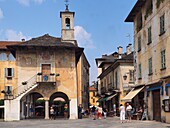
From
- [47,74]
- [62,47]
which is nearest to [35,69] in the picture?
[47,74]

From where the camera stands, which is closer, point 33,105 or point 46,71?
point 46,71

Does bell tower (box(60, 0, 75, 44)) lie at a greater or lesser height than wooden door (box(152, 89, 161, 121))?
greater

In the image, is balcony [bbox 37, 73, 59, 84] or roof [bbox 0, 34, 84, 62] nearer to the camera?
balcony [bbox 37, 73, 59, 84]

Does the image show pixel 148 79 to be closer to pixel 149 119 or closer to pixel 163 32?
pixel 149 119

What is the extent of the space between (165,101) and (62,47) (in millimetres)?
17066

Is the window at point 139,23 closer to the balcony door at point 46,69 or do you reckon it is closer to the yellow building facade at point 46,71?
the yellow building facade at point 46,71

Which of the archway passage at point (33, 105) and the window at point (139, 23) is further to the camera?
the archway passage at point (33, 105)

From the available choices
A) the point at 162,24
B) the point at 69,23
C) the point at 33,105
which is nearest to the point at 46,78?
the point at 69,23

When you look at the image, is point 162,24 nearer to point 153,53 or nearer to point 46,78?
point 153,53

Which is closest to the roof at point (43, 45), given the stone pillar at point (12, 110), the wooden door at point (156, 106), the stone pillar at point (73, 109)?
the stone pillar at point (73, 109)

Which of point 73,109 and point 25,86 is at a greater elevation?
point 25,86

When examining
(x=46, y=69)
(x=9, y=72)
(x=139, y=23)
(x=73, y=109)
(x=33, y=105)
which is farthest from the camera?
(x=9, y=72)

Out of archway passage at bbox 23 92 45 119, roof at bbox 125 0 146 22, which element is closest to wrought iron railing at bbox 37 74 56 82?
archway passage at bbox 23 92 45 119

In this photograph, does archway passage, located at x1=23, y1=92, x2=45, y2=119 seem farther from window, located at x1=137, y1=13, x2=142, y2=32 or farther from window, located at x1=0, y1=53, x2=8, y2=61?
window, located at x1=137, y1=13, x2=142, y2=32
